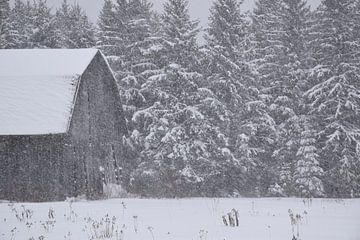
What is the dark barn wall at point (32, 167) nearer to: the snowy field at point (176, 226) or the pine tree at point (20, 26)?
the snowy field at point (176, 226)

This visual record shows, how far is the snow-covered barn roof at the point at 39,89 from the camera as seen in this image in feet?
58.6

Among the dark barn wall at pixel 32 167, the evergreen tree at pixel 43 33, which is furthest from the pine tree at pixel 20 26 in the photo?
the dark barn wall at pixel 32 167

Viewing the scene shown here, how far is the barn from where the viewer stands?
18195 mm

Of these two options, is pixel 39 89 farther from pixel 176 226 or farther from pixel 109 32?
pixel 176 226

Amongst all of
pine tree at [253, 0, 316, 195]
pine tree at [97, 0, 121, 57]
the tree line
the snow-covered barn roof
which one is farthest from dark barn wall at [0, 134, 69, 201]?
pine tree at [253, 0, 316, 195]

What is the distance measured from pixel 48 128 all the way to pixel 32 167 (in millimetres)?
2286

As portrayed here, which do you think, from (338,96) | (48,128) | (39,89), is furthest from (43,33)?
(338,96)

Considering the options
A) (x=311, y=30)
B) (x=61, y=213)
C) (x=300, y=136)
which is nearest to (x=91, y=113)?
(x=61, y=213)

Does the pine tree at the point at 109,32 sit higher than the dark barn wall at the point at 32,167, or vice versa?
the pine tree at the point at 109,32

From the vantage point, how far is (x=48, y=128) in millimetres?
17578

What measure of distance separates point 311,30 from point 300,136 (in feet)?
23.7

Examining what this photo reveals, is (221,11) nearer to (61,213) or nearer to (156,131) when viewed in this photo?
(156,131)

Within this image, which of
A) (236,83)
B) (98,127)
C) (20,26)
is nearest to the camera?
(98,127)

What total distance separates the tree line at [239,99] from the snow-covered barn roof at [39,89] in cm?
574
